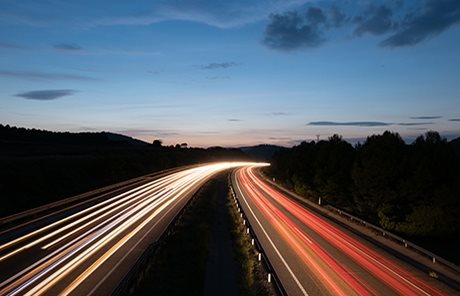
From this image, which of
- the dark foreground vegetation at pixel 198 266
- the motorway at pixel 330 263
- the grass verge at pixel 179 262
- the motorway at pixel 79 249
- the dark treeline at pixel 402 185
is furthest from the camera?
the dark treeline at pixel 402 185

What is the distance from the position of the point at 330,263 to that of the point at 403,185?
21108 millimetres

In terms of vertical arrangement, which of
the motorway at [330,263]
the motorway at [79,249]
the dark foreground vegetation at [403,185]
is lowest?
the motorway at [330,263]

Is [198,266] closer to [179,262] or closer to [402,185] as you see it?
[179,262]

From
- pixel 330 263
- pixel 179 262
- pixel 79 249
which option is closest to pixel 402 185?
pixel 330 263

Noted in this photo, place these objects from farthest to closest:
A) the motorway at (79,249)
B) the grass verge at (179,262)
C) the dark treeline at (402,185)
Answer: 1. the dark treeline at (402,185)
2. the grass verge at (179,262)
3. the motorway at (79,249)

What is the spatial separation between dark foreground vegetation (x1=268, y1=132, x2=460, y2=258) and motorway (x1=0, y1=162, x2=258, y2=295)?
66.5 ft

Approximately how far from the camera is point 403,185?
42.7 meters

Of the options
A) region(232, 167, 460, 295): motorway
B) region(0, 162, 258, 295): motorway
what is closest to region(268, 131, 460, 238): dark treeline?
region(232, 167, 460, 295): motorway

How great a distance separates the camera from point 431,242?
3953 cm

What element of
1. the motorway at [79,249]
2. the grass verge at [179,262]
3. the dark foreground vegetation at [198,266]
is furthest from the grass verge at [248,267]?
the motorway at [79,249]

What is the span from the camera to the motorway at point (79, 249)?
18.3m

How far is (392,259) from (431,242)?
609 inches

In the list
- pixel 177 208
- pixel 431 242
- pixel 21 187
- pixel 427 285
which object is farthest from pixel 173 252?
pixel 21 187

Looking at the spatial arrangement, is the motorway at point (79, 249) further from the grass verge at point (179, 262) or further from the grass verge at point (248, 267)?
the grass verge at point (248, 267)
